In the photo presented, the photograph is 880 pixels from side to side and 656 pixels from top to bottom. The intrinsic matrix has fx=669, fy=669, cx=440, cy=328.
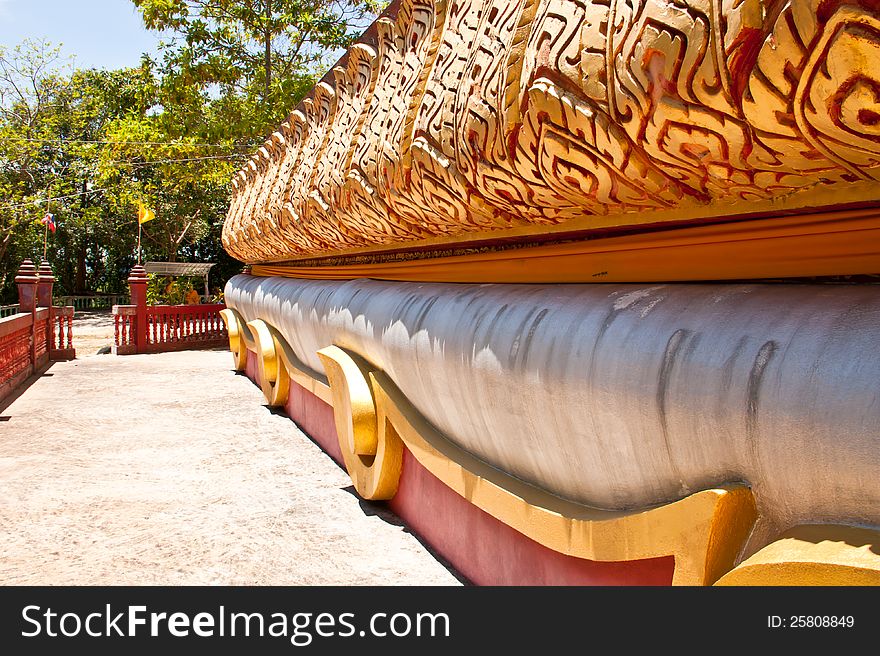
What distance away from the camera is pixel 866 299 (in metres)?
0.77

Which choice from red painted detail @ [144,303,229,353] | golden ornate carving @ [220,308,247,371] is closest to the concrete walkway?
golden ornate carving @ [220,308,247,371]

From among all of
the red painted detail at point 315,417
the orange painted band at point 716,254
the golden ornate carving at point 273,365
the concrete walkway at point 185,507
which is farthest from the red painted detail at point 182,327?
the orange painted band at point 716,254

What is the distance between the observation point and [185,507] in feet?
7.74

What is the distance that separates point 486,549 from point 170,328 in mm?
8331

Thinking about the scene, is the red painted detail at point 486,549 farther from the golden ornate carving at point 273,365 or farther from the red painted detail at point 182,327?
the red painted detail at point 182,327

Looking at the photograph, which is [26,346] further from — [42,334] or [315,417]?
[315,417]

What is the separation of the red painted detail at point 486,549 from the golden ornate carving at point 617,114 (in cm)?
57

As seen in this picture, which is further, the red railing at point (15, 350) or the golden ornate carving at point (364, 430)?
the red railing at point (15, 350)

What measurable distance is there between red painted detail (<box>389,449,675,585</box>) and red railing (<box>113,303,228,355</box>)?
7206mm

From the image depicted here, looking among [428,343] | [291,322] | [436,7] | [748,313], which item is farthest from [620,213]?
[291,322]

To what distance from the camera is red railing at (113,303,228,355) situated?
27.9 ft

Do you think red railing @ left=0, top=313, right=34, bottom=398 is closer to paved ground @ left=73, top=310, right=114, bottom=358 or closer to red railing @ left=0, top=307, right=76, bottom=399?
red railing @ left=0, top=307, right=76, bottom=399

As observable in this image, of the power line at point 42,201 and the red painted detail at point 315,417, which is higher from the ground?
the power line at point 42,201

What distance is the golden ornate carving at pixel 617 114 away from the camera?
68 centimetres
